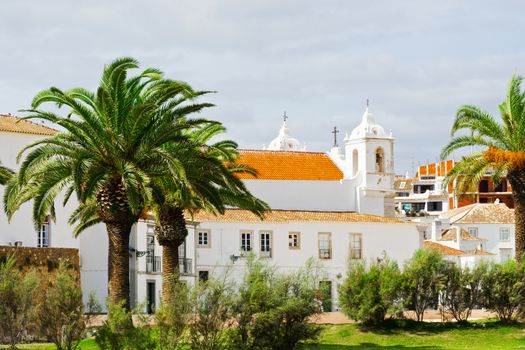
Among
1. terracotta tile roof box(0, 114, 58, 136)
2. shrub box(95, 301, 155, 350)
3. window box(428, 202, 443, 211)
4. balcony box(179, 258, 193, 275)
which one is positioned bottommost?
shrub box(95, 301, 155, 350)

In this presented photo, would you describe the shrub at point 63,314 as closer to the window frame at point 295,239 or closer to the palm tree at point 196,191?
the palm tree at point 196,191

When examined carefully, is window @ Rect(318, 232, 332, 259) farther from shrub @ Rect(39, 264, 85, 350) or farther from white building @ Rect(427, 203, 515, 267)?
shrub @ Rect(39, 264, 85, 350)

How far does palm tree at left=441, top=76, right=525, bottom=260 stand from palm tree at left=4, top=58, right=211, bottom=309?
1341cm

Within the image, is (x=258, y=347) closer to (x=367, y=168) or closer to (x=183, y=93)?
(x=183, y=93)

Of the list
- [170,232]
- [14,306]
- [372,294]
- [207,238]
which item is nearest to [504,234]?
[207,238]

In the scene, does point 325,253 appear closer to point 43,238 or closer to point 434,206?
point 43,238

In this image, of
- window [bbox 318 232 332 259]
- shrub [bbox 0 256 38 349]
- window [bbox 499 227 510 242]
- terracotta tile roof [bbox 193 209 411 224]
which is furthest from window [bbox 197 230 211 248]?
window [bbox 499 227 510 242]

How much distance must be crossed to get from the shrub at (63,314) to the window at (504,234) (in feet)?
244

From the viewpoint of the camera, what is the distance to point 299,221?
66.0m

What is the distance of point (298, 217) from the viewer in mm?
67125

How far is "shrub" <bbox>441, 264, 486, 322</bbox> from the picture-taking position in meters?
40.9

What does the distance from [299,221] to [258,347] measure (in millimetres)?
35024

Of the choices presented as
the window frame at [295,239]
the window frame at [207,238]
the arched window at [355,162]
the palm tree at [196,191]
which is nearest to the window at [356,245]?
the window frame at [295,239]

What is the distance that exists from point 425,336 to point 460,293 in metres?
2.91
